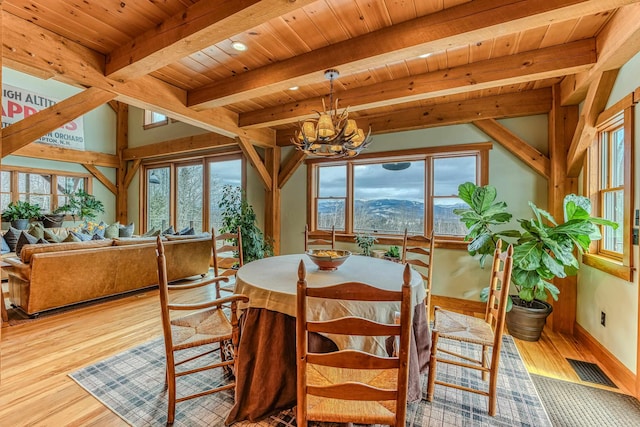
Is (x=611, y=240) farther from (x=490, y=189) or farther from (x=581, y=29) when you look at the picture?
(x=581, y=29)

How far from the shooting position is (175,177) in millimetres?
7320

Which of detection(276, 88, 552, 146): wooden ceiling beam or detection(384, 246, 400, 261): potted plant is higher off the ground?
detection(276, 88, 552, 146): wooden ceiling beam

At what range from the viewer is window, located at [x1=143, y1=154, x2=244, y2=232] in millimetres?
6535

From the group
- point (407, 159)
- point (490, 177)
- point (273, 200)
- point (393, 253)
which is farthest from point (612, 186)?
point (273, 200)

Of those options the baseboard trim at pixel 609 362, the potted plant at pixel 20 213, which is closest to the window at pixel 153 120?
the potted plant at pixel 20 213

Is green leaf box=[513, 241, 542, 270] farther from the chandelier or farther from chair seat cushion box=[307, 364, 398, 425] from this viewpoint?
chair seat cushion box=[307, 364, 398, 425]

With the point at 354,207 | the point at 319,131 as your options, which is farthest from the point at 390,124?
the point at 319,131

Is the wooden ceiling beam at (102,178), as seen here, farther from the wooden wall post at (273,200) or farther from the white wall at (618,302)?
the white wall at (618,302)

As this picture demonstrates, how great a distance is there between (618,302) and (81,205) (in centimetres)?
964

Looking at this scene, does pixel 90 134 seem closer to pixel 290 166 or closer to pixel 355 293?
pixel 290 166

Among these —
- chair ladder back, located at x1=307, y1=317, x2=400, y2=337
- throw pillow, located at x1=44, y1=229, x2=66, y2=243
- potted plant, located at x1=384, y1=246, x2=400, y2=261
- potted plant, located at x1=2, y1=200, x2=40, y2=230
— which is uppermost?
potted plant, located at x1=2, y1=200, x2=40, y2=230

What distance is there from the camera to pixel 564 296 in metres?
3.25

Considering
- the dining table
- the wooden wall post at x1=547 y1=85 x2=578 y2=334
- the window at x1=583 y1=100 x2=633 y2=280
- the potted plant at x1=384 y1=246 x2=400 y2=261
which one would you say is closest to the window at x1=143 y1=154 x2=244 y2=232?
the potted plant at x1=384 y1=246 x2=400 y2=261

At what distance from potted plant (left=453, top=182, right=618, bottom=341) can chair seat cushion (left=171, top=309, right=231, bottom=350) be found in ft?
8.50
